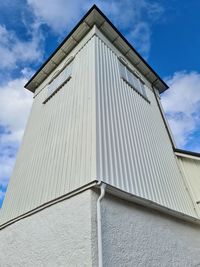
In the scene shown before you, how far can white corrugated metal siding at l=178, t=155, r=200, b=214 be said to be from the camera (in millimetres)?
5335

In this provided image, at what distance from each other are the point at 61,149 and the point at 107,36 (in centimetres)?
568

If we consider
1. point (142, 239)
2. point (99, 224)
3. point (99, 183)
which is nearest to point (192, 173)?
point (142, 239)

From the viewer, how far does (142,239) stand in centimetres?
271

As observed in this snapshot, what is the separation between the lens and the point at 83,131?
144 inches

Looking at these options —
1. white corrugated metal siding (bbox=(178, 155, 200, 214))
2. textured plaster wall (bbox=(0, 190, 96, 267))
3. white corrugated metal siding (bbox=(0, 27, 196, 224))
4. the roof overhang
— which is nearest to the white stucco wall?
textured plaster wall (bbox=(0, 190, 96, 267))

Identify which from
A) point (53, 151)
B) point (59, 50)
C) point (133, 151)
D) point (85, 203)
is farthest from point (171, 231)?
point (59, 50)

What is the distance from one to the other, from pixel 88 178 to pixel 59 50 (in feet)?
22.3

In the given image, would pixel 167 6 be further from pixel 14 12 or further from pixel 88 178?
pixel 88 178

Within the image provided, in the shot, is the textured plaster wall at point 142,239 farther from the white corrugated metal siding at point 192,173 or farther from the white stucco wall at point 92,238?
the white corrugated metal siding at point 192,173

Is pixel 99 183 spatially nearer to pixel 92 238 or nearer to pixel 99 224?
pixel 99 224

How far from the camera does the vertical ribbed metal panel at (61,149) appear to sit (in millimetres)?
3180

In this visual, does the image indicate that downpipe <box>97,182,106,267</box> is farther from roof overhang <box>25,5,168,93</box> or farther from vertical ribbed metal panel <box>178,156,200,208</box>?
roof overhang <box>25,5,168,93</box>

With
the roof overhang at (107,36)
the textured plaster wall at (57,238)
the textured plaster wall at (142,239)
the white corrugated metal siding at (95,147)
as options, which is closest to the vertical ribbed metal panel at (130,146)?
the white corrugated metal siding at (95,147)

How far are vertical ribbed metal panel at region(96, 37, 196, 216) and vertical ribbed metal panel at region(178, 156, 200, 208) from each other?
315mm
